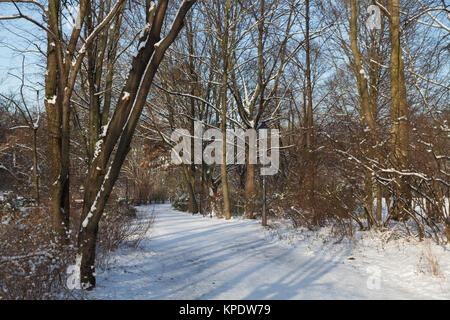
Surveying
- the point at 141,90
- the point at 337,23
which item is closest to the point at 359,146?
the point at 141,90

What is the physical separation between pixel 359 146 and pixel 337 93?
626 inches

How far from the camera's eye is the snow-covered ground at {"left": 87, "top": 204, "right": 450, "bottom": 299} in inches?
171

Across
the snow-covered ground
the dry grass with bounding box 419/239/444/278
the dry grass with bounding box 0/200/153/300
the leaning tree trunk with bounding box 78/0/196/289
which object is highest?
the leaning tree trunk with bounding box 78/0/196/289

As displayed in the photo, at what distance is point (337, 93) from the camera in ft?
71.1

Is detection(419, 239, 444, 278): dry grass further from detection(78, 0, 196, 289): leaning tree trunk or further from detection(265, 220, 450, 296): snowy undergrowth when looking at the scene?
detection(78, 0, 196, 289): leaning tree trunk

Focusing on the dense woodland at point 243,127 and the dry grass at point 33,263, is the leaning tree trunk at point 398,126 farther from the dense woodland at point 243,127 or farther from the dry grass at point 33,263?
the dry grass at point 33,263

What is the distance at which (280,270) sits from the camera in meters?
5.59

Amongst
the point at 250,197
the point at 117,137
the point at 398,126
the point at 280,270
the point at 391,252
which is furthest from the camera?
the point at 250,197

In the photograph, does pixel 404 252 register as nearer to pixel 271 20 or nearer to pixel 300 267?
pixel 300 267

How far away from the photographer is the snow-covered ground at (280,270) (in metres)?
4.36

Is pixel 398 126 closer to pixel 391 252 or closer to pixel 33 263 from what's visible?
pixel 391 252

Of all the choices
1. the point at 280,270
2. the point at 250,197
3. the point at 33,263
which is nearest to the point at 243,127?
the point at 250,197

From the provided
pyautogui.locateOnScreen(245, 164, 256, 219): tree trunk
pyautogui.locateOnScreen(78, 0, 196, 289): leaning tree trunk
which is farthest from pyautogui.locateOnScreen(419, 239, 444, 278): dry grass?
pyautogui.locateOnScreen(245, 164, 256, 219): tree trunk

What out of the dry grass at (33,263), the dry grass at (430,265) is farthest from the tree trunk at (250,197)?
the dry grass at (33,263)
